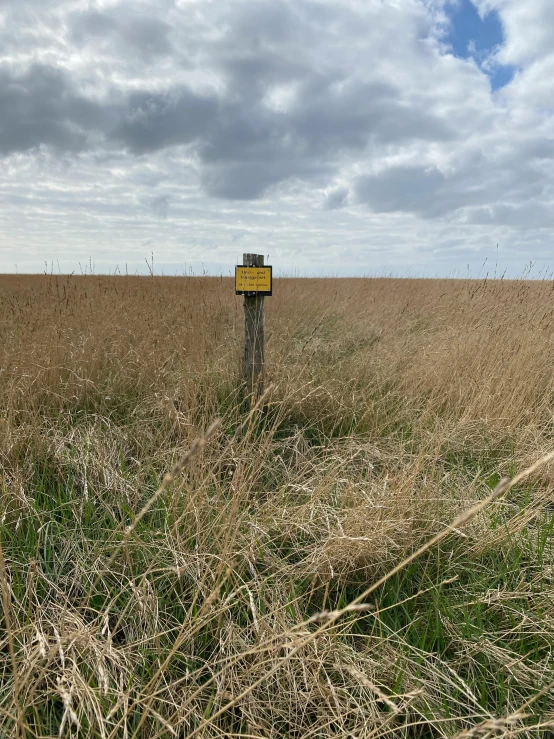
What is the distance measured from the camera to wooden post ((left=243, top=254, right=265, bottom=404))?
3898mm

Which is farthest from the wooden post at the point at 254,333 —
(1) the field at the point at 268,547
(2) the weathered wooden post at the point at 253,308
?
(1) the field at the point at 268,547

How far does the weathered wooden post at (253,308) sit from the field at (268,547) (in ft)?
0.57

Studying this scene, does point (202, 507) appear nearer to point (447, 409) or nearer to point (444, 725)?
point (444, 725)

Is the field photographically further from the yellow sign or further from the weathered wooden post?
the yellow sign

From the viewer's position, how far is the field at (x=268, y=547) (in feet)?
4.95

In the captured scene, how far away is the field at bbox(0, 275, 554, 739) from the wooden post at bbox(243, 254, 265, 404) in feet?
0.52

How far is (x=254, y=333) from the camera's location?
13.0ft

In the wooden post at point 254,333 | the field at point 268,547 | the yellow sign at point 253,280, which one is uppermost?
the yellow sign at point 253,280

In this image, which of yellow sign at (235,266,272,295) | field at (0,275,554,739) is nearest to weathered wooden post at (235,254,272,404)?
yellow sign at (235,266,272,295)

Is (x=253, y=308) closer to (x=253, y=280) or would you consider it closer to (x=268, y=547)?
(x=253, y=280)

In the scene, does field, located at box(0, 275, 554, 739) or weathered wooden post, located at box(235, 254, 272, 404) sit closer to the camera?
field, located at box(0, 275, 554, 739)

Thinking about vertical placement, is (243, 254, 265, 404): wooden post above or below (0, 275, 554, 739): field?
above

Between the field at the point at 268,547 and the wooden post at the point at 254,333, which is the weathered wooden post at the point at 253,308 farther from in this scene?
the field at the point at 268,547

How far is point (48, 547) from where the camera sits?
2193 mm
